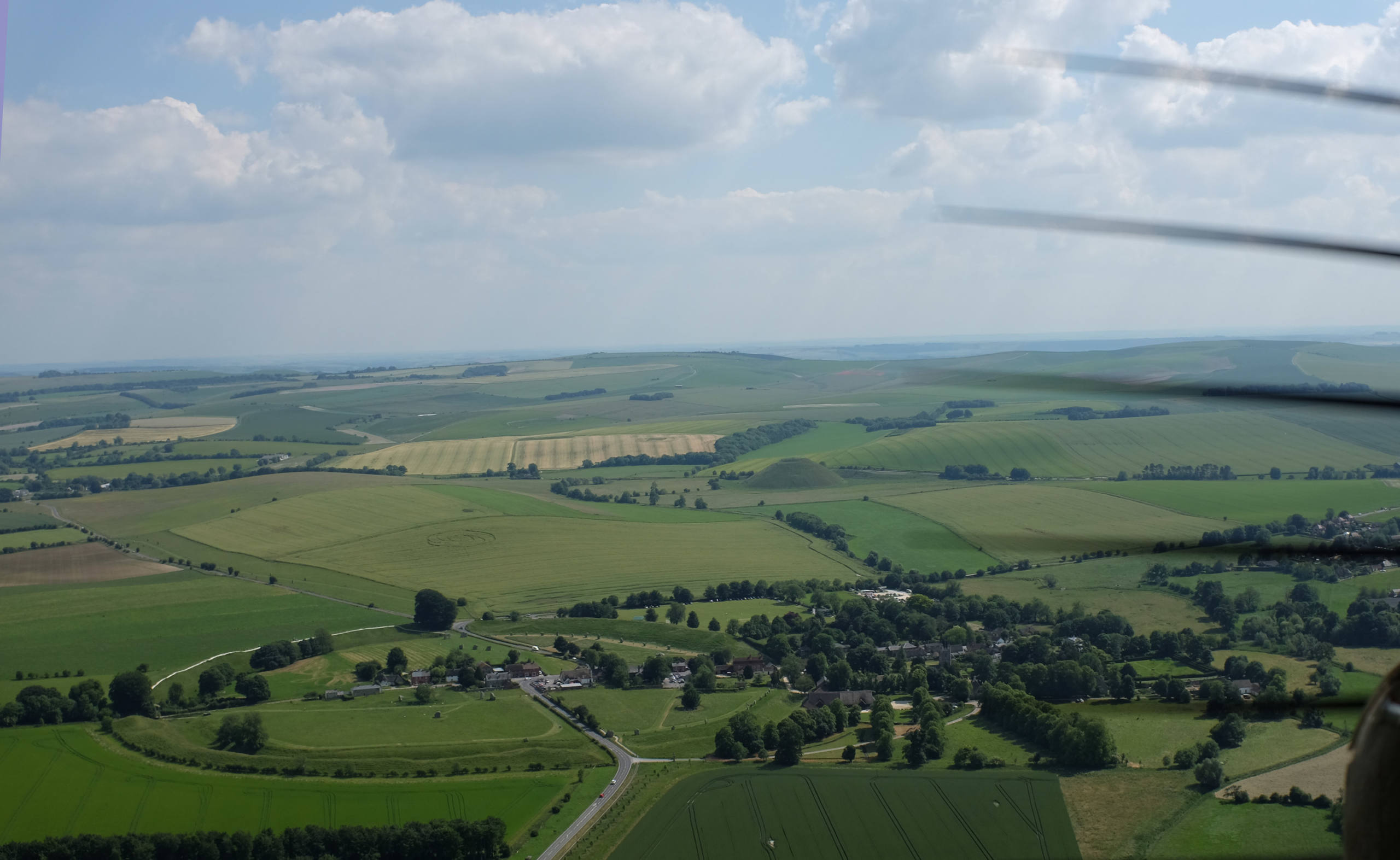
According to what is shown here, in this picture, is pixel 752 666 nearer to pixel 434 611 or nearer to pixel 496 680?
pixel 496 680

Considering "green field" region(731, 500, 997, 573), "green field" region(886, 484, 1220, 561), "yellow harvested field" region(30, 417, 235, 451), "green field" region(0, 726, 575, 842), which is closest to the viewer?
"green field" region(0, 726, 575, 842)

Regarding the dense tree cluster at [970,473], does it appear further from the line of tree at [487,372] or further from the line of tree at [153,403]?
the line of tree at [487,372]

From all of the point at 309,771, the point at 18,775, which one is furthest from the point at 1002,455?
the point at 18,775

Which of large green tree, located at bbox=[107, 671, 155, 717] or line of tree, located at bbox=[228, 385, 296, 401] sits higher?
line of tree, located at bbox=[228, 385, 296, 401]

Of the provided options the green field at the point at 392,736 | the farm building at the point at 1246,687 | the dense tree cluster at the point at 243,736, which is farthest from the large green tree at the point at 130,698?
the farm building at the point at 1246,687

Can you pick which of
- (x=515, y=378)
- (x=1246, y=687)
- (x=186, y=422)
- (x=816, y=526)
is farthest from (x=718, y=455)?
(x=515, y=378)

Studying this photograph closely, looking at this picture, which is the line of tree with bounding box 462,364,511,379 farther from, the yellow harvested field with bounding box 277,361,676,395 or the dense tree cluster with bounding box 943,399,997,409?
the dense tree cluster with bounding box 943,399,997,409

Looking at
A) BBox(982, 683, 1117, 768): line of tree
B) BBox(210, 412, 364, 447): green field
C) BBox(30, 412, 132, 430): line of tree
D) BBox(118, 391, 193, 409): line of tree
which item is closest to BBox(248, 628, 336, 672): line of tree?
BBox(982, 683, 1117, 768): line of tree
